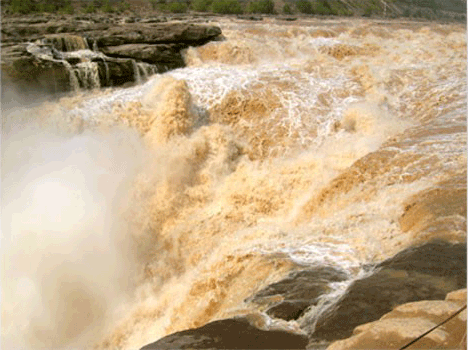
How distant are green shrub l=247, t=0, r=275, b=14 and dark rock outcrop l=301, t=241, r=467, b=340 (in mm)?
17601

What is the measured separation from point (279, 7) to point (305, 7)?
1.10m

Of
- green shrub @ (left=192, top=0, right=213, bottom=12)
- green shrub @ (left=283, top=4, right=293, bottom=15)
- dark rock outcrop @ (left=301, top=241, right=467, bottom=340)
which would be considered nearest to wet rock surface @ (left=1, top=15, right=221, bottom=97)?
dark rock outcrop @ (left=301, top=241, right=467, bottom=340)

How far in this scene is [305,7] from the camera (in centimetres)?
2125

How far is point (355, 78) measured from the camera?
10.2m

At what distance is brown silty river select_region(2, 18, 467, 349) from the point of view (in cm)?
503

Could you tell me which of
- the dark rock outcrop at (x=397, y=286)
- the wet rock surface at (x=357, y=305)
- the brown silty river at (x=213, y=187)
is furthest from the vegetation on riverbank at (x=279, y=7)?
the dark rock outcrop at (x=397, y=286)

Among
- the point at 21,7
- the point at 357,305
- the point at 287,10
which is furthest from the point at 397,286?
the point at 287,10

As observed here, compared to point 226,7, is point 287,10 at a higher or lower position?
lower

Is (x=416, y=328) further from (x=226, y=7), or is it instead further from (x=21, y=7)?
(x=226, y=7)

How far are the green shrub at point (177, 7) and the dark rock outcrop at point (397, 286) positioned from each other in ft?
56.4

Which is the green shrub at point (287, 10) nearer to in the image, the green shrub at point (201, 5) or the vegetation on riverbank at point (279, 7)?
the vegetation on riverbank at point (279, 7)

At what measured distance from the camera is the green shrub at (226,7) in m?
19.8

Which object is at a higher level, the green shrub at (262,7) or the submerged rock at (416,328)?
the green shrub at (262,7)

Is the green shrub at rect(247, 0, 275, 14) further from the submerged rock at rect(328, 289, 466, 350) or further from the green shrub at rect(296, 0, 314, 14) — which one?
the submerged rock at rect(328, 289, 466, 350)
